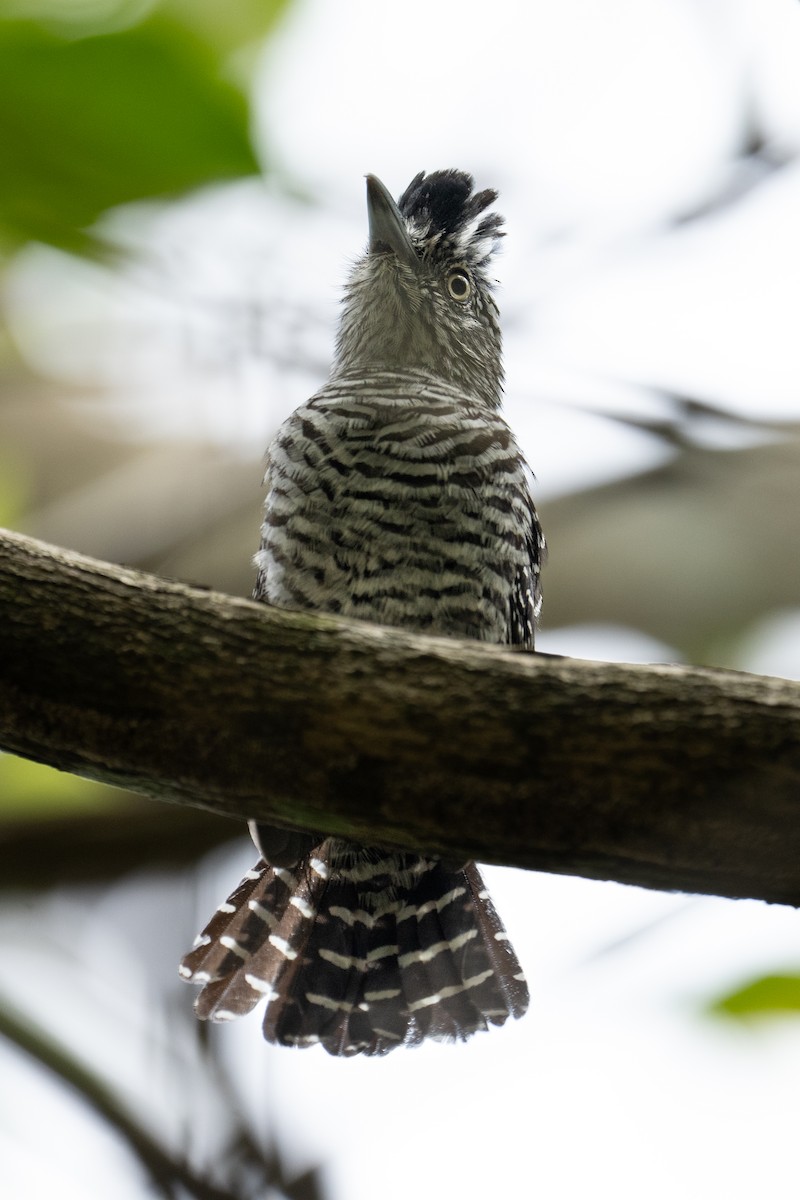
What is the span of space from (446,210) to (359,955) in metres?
2.62

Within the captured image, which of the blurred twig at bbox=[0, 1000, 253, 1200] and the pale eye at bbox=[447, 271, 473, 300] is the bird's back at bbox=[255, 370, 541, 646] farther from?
the blurred twig at bbox=[0, 1000, 253, 1200]

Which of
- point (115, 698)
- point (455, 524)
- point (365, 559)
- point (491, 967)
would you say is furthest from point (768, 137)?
point (115, 698)

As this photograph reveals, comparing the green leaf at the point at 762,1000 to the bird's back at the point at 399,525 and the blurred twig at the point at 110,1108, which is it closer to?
the blurred twig at the point at 110,1108

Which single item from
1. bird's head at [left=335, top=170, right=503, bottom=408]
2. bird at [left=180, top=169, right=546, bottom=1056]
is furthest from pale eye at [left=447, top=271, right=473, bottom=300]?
bird at [left=180, top=169, right=546, bottom=1056]

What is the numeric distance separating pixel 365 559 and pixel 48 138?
158 cm

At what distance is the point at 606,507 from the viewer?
4.08 metres

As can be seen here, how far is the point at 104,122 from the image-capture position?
5.97 ft

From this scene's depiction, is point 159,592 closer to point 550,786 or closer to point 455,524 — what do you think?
point 550,786

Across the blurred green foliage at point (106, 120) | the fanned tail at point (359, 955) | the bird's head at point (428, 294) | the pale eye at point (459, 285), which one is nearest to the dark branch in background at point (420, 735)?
the blurred green foliage at point (106, 120)

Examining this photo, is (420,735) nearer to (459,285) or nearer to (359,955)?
(359,955)

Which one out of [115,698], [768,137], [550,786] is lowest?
[550,786]

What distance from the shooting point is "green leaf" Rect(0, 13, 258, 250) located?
1.77 m

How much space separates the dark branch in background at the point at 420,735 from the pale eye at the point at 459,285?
2.78 metres

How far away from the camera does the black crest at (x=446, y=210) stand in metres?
4.40
